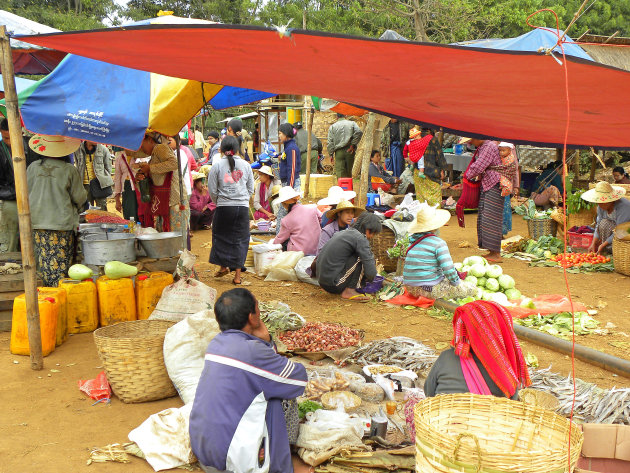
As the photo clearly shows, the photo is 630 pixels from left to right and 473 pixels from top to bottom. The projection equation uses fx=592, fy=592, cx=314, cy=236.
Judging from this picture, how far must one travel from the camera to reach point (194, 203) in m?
12.5

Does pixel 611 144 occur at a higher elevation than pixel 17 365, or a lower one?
higher

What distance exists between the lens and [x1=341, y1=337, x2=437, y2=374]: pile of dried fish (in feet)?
16.8

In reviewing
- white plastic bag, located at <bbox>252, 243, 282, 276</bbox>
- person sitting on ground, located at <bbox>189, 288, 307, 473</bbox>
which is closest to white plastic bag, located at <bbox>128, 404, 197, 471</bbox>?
person sitting on ground, located at <bbox>189, 288, 307, 473</bbox>

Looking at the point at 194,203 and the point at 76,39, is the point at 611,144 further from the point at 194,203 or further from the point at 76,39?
the point at 194,203

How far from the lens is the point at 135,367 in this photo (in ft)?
14.7

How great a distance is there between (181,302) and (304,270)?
2754mm

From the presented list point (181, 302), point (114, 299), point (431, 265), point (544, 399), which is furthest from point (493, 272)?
point (114, 299)

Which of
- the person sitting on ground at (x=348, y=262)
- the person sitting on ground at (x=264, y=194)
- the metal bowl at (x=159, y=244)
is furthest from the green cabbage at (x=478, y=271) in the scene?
the person sitting on ground at (x=264, y=194)

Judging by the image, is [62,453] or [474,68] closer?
[474,68]

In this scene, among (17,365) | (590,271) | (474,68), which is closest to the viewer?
(474,68)

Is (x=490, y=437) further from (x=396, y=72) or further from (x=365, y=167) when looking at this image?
(x=365, y=167)

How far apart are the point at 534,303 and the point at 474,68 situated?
14.5ft

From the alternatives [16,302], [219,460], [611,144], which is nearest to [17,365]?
[16,302]

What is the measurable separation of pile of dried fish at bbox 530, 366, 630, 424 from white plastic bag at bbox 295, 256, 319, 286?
4.04m
